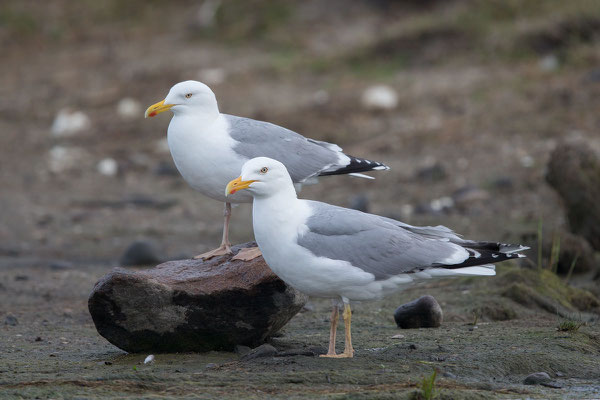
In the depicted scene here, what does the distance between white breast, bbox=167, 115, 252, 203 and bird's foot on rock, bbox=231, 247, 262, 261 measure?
14.1 inches

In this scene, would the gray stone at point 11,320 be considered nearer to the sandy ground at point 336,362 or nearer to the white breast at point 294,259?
the sandy ground at point 336,362

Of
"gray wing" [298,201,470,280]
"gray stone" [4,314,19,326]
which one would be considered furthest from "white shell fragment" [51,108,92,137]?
"gray wing" [298,201,470,280]

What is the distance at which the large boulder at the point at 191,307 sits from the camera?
571 cm

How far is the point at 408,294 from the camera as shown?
7695mm

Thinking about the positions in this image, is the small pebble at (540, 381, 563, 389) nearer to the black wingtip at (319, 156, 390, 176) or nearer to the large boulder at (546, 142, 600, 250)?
the black wingtip at (319, 156, 390, 176)

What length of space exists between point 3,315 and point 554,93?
8.30 meters

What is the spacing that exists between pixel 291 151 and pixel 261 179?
53.0 inches

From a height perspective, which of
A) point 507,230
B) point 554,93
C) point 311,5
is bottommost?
point 507,230

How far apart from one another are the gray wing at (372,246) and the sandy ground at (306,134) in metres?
0.55

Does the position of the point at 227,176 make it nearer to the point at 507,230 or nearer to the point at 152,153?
the point at 507,230

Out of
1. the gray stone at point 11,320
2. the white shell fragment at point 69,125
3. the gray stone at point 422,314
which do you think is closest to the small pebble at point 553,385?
the gray stone at point 422,314

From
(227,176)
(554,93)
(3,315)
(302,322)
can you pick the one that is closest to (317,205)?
(227,176)

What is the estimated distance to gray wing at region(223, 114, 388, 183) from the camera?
658cm

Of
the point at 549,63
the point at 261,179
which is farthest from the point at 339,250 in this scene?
the point at 549,63
